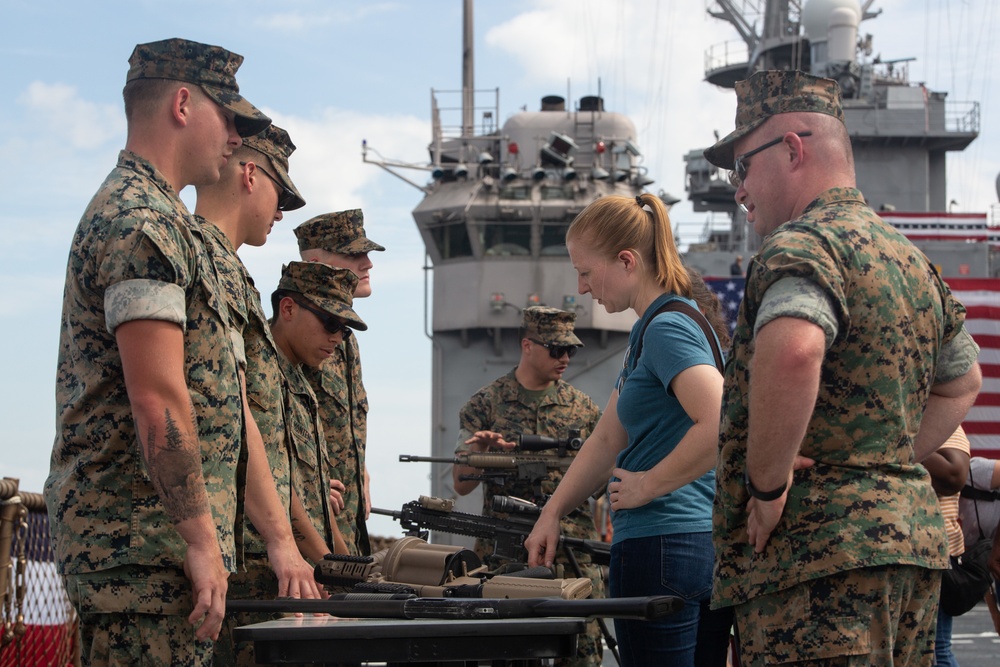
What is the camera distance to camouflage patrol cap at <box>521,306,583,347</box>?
7.12 metres

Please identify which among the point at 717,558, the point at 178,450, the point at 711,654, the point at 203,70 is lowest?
the point at 711,654

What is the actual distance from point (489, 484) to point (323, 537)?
92.0 inches

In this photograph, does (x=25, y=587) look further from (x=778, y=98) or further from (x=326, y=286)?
(x=778, y=98)

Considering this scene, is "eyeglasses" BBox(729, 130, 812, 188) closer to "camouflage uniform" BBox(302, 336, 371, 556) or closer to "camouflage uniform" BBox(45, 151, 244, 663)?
"camouflage uniform" BBox(45, 151, 244, 663)

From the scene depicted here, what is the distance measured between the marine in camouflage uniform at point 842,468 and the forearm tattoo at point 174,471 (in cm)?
121

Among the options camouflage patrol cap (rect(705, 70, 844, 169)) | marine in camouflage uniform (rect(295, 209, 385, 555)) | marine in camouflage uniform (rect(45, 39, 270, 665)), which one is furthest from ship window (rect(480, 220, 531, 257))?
A: marine in camouflage uniform (rect(45, 39, 270, 665))

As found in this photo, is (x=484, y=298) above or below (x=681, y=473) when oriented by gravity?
above

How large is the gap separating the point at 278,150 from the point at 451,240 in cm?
1716

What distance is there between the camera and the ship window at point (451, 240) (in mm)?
21219

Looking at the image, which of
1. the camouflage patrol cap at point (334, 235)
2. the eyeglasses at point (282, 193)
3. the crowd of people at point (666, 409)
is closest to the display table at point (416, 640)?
the crowd of people at point (666, 409)

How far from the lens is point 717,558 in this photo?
2.90 meters

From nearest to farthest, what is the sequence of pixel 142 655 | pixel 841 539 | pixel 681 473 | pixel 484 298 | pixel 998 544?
pixel 841 539
pixel 142 655
pixel 681 473
pixel 998 544
pixel 484 298

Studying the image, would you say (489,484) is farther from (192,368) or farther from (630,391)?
(192,368)

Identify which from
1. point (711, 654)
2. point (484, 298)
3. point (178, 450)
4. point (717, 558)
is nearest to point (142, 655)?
point (178, 450)
